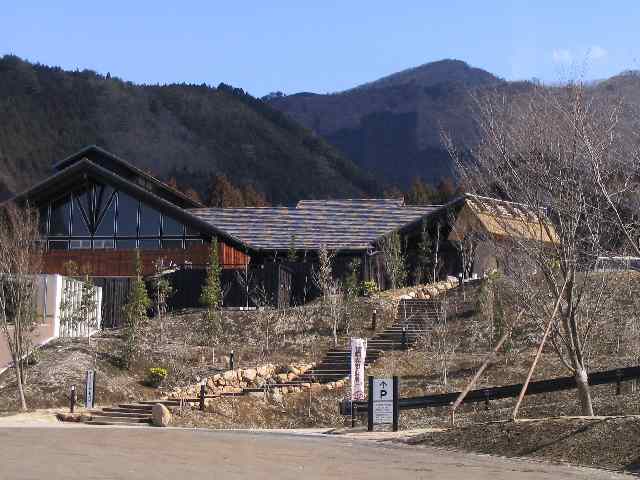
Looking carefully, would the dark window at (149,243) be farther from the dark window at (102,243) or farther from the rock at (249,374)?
the rock at (249,374)

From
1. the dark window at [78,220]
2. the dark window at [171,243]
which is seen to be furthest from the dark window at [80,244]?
the dark window at [171,243]

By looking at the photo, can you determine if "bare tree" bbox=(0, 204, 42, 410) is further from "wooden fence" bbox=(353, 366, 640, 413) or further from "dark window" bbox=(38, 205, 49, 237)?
"dark window" bbox=(38, 205, 49, 237)

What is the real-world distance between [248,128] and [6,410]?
10724 centimetres

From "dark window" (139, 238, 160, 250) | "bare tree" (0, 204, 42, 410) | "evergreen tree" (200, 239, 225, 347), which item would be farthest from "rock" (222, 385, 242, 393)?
"dark window" (139, 238, 160, 250)

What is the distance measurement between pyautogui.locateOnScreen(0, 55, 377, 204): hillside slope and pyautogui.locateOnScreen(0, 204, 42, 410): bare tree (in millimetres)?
69280

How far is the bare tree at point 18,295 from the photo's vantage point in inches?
1175

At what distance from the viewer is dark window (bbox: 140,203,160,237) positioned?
4578cm

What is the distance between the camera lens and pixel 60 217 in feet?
153

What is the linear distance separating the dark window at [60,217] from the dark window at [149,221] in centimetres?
353

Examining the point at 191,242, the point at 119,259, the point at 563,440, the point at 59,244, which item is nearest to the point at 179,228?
the point at 191,242

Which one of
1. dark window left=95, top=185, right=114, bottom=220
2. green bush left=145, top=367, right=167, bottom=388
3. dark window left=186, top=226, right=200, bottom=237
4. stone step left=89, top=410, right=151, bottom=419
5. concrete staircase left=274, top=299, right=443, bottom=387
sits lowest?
stone step left=89, top=410, right=151, bottom=419

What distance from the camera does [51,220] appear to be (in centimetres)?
4678

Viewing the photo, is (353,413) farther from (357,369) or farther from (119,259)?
(119,259)

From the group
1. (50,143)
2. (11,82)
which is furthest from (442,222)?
(11,82)
